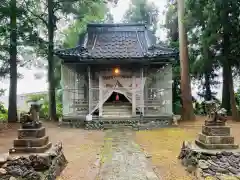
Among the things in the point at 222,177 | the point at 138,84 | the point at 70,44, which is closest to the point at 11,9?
the point at 70,44

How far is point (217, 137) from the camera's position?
497 centimetres

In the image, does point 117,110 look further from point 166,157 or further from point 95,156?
point 166,157

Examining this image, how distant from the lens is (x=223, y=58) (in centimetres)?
1310

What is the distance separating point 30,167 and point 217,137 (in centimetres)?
380

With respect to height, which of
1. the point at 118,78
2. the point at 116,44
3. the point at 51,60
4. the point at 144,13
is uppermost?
the point at 144,13

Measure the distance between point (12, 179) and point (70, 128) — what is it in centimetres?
812

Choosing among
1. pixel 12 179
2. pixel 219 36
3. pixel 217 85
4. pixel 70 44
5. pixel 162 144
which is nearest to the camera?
pixel 12 179

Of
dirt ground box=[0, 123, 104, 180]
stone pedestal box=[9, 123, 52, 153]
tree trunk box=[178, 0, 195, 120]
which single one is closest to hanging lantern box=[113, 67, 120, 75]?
tree trunk box=[178, 0, 195, 120]

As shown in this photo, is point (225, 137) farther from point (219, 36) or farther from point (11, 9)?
point (11, 9)

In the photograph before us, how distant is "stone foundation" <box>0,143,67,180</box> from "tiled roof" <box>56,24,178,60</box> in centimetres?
764

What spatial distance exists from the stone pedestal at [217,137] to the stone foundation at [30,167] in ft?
10.5

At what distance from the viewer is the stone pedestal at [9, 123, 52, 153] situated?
463 cm

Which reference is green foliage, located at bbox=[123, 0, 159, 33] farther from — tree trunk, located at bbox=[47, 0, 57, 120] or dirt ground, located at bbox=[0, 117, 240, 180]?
dirt ground, located at bbox=[0, 117, 240, 180]

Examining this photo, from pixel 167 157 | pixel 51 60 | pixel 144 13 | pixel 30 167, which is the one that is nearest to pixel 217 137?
pixel 167 157
